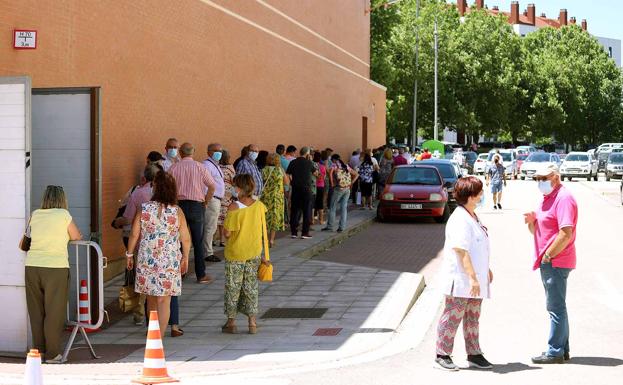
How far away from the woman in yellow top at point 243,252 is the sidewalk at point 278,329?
30 cm

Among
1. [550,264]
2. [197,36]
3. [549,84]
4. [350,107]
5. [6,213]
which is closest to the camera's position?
[550,264]

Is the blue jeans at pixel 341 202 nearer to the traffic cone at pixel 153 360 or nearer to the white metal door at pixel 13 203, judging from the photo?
the white metal door at pixel 13 203

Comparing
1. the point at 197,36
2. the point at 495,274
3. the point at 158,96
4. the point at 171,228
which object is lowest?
the point at 495,274

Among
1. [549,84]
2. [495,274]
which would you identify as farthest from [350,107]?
[549,84]

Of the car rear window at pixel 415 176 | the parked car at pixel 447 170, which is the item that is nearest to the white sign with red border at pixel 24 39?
the car rear window at pixel 415 176

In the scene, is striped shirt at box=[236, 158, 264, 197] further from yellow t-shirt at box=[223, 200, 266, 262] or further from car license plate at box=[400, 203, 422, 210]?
car license plate at box=[400, 203, 422, 210]

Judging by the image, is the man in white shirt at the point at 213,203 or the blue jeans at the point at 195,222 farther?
the man in white shirt at the point at 213,203

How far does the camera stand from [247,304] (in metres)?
11.1

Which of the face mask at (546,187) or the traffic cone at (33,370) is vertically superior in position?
the face mask at (546,187)

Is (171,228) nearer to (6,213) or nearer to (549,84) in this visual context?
(6,213)

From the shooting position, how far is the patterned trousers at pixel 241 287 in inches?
432

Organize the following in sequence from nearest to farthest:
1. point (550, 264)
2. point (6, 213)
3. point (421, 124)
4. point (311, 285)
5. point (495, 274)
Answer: point (550, 264)
point (6, 213)
point (311, 285)
point (495, 274)
point (421, 124)

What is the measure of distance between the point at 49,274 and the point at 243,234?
2087 millimetres

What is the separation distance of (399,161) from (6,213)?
23253 mm
